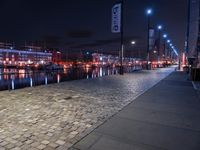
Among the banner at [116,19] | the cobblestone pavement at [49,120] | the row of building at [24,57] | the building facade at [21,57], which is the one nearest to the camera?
the cobblestone pavement at [49,120]

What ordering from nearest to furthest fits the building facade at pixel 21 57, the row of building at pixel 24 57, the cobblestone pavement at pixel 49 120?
the cobblestone pavement at pixel 49 120, the row of building at pixel 24 57, the building facade at pixel 21 57

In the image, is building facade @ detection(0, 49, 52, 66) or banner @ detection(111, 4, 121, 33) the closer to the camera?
banner @ detection(111, 4, 121, 33)

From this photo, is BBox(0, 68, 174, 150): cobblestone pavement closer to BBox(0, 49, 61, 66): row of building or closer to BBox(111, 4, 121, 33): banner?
BBox(111, 4, 121, 33): banner

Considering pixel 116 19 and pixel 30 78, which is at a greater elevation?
pixel 116 19

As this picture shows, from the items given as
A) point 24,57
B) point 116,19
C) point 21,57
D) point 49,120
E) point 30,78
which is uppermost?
point 116,19

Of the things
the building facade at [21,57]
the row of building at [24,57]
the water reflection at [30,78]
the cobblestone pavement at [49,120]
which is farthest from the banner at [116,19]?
the building facade at [21,57]

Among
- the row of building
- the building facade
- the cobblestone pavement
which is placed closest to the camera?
the cobblestone pavement

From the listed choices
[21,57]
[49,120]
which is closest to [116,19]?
[49,120]

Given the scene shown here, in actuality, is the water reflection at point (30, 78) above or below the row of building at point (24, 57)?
below

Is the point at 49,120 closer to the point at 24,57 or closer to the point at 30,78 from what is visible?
the point at 30,78

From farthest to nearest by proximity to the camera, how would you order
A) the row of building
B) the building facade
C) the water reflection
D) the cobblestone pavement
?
the building facade, the row of building, the water reflection, the cobblestone pavement

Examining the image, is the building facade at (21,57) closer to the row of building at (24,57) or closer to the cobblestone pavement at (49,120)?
the row of building at (24,57)

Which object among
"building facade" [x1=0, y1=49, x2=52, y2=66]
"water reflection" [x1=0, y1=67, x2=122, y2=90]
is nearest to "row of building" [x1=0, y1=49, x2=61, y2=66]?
"building facade" [x1=0, y1=49, x2=52, y2=66]

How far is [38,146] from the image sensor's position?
3613 millimetres
